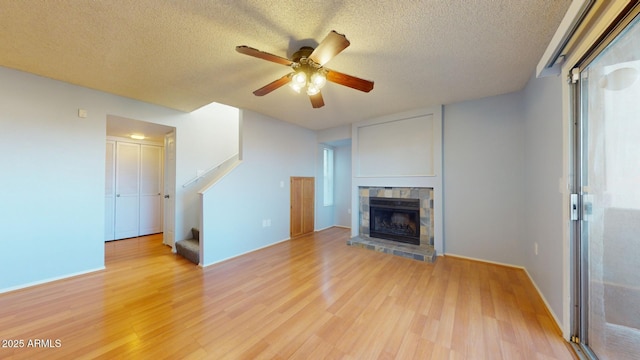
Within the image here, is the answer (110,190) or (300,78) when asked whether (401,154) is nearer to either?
(300,78)

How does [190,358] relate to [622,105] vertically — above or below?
below

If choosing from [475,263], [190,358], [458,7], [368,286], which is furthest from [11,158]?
[475,263]

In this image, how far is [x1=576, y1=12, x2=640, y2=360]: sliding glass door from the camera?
46.1 inches

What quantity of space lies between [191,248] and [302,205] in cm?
244

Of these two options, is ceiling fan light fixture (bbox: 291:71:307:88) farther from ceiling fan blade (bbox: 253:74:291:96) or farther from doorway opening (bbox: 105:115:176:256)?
doorway opening (bbox: 105:115:176:256)

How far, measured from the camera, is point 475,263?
129 inches

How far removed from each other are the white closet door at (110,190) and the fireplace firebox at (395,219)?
564 centimetres

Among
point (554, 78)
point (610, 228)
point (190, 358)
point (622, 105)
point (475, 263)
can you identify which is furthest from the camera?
point (475, 263)

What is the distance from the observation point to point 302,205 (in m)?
Result: 5.17

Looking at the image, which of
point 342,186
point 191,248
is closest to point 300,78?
point 191,248

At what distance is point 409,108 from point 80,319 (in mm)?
4915

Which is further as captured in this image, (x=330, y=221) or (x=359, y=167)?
(x=330, y=221)

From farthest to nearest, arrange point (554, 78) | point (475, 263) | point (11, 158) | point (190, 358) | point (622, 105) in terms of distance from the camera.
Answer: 1. point (475, 263)
2. point (11, 158)
3. point (554, 78)
4. point (190, 358)
5. point (622, 105)

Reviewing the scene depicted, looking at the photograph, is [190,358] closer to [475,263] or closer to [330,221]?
[475,263]
